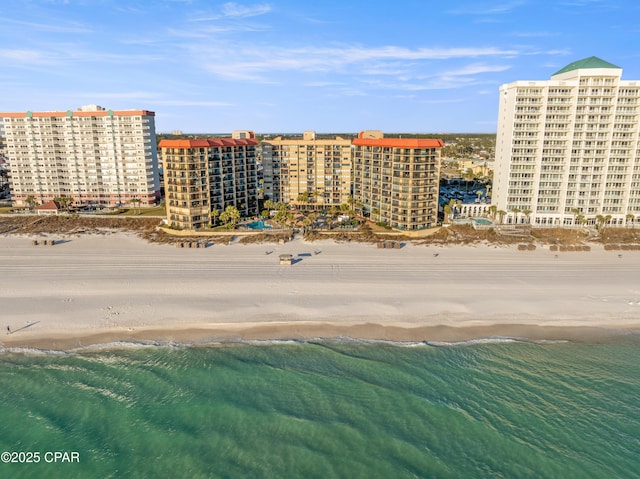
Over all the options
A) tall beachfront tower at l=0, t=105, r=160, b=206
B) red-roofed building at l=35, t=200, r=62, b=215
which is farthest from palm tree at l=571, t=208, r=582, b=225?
red-roofed building at l=35, t=200, r=62, b=215

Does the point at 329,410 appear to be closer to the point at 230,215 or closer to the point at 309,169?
the point at 230,215

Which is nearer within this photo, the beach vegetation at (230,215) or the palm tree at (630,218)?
the palm tree at (630,218)

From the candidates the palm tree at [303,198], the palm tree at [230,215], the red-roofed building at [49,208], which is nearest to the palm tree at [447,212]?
the palm tree at [303,198]

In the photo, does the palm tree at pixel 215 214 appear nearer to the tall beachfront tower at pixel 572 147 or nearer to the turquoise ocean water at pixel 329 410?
the turquoise ocean water at pixel 329 410

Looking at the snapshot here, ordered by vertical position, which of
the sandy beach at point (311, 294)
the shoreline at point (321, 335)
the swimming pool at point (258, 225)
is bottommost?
the shoreline at point (321, 335)

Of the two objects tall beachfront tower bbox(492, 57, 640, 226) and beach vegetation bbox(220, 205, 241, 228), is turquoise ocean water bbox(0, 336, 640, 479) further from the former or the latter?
tall beachfront tower bbox(492, 57, 640, 226)

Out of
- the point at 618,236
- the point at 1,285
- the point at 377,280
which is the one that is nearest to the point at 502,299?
the point at 377,280

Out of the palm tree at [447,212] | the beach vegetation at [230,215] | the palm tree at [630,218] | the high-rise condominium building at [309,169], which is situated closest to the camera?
the palm tree at [630,218]
